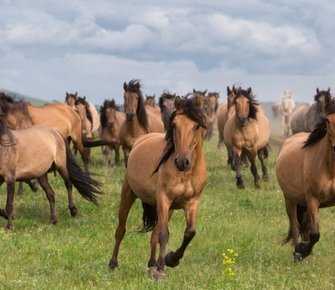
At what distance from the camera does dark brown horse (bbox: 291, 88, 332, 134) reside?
651 inches

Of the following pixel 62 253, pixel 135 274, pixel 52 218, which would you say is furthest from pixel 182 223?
pixel 135 274

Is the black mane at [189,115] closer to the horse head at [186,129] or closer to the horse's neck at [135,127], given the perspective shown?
the horse head at [186,129]

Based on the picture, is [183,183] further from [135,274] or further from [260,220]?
[260,220]

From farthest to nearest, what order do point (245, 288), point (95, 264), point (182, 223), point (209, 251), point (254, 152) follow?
1. point (254, 152)
2. point (182, 223)
3. point (209, 251)
4. point (95, 264)
5. point (245, 288)

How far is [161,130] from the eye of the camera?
2391 cm

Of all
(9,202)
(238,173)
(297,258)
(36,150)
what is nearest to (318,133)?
(297,258)

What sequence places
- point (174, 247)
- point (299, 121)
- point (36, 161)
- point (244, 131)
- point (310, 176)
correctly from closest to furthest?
point (310, 176) → point (174, 247) → point (36, 161) → point (244, 131) → point (299, 121)

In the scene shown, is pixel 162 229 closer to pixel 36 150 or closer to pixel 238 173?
pixel 36 150

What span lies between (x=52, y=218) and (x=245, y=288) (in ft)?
24.9

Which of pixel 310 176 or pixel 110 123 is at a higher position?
pixel 310 176

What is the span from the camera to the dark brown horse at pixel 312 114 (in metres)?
16.5

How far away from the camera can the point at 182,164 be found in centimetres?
870

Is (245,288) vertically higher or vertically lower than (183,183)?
lower

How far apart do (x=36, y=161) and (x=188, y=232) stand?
6.51 meters
